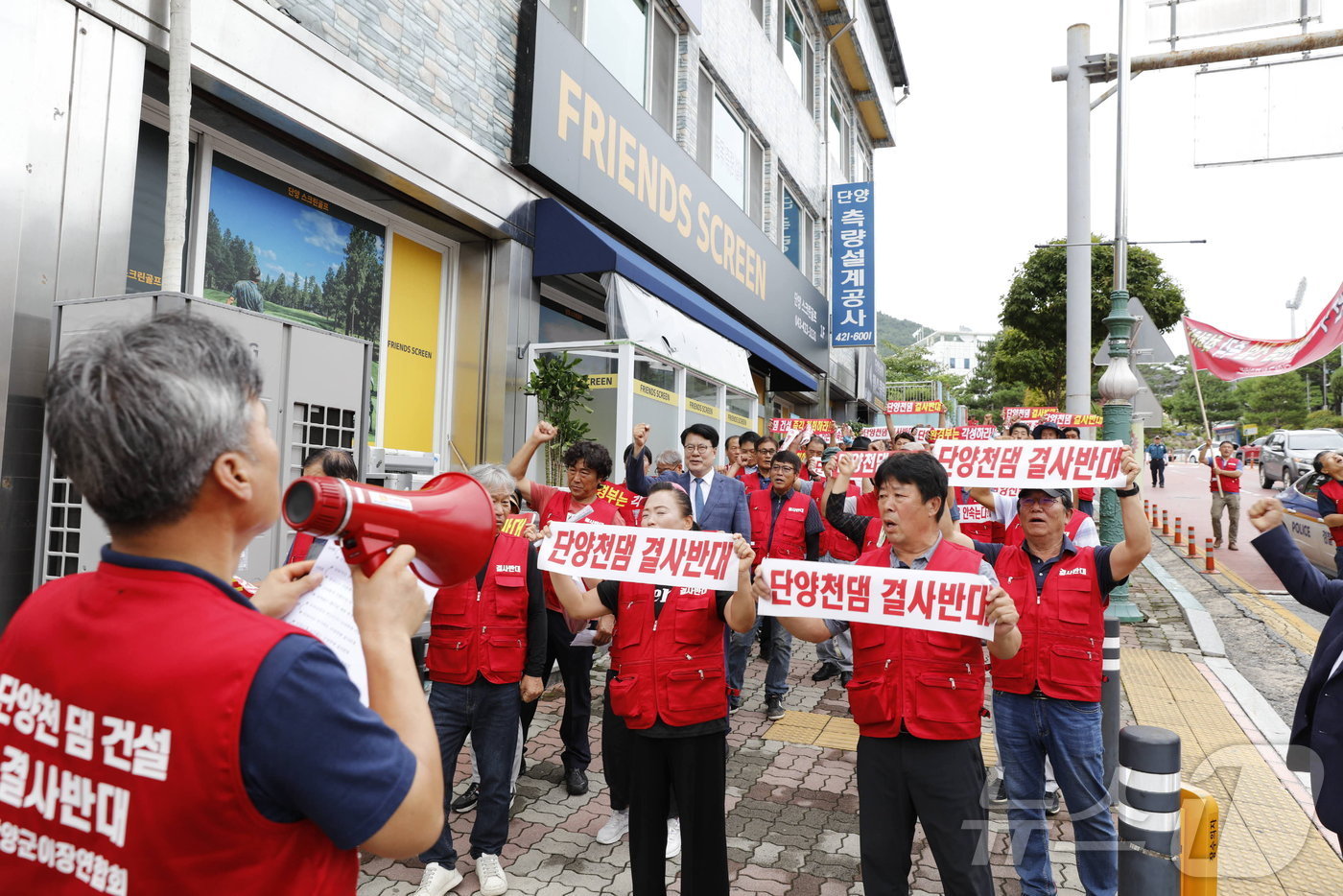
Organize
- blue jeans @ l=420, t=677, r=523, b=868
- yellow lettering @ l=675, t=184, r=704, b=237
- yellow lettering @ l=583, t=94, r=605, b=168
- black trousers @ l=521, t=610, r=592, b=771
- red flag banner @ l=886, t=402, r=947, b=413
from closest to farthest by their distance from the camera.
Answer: blue jeans @ l=420, t=677, r=523, b=868, black trousers @ l=521, t=610, r=592, b=771, yellow lettering @ l=583, t=94, r=605, b=168, yellow lettering @ l=675, t=184, r=704, b=237, red flag banner @ l=886, t=402, r=947, b=413

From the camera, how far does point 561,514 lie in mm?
5535

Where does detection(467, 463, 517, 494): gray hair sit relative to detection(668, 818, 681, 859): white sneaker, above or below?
above

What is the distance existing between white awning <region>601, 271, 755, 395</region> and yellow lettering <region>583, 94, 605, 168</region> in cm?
142

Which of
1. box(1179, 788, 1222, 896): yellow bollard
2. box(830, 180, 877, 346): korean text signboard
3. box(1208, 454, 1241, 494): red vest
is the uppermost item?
box(830, 180, 877, 346): korean text signboard

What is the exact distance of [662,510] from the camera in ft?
11.4

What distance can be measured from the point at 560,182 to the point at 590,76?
1542 millimetres

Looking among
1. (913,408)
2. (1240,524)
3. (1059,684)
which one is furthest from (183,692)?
(913,408)

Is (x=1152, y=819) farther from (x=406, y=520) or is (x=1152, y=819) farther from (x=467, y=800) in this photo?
(x=467, y=800)

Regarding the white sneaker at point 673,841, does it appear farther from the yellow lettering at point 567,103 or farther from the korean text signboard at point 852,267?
the korean text signboard at point 852,267

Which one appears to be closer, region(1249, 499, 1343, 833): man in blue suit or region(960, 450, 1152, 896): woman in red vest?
region(1249, 499, 1343, 833): man in blue suit

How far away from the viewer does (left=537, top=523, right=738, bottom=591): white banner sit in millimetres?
3113

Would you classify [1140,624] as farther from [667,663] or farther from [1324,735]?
[667,663]

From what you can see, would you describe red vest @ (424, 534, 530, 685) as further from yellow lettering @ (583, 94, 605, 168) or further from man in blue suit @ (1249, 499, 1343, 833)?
yellow lettering @ (583, 94, 605, 168)

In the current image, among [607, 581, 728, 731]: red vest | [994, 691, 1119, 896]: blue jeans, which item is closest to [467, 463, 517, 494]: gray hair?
[607, 581, 728, 731]: red vest
